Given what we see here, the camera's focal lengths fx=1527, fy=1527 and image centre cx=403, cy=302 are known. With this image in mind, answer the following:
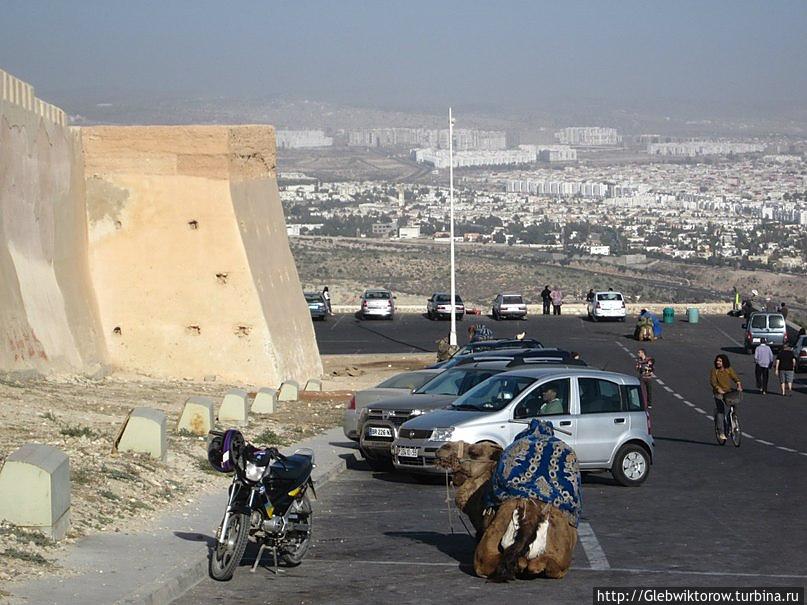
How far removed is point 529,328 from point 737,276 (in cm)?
7790

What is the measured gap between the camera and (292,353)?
39.1m

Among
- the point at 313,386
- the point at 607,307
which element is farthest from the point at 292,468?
the point at 607,307

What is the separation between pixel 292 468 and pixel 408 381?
12.2 metres

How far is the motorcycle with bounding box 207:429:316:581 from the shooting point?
39.6ft

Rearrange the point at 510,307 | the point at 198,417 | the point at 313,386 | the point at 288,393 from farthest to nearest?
the point at 510,307
the point at 313,386
the point at 288,393
the point at 198,417

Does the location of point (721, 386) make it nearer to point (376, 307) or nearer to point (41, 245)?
point (41, 245)

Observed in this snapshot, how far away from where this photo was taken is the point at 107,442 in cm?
1841

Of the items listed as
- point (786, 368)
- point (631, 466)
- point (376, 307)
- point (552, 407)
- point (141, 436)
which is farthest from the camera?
point (376, 307)

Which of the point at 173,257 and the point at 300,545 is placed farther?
the point at 173,257

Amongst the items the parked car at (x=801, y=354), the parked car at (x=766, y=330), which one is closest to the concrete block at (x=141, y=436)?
the parked car at (x=801, y=354)

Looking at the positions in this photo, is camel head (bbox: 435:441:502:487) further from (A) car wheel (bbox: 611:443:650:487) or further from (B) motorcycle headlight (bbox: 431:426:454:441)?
(A) car wheel (bbox: 611:443:650:487)

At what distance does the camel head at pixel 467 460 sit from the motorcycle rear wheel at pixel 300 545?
1275 mm

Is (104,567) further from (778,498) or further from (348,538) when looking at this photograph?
(778,498)

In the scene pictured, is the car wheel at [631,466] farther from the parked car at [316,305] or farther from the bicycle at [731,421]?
the parked car at [316,305]
